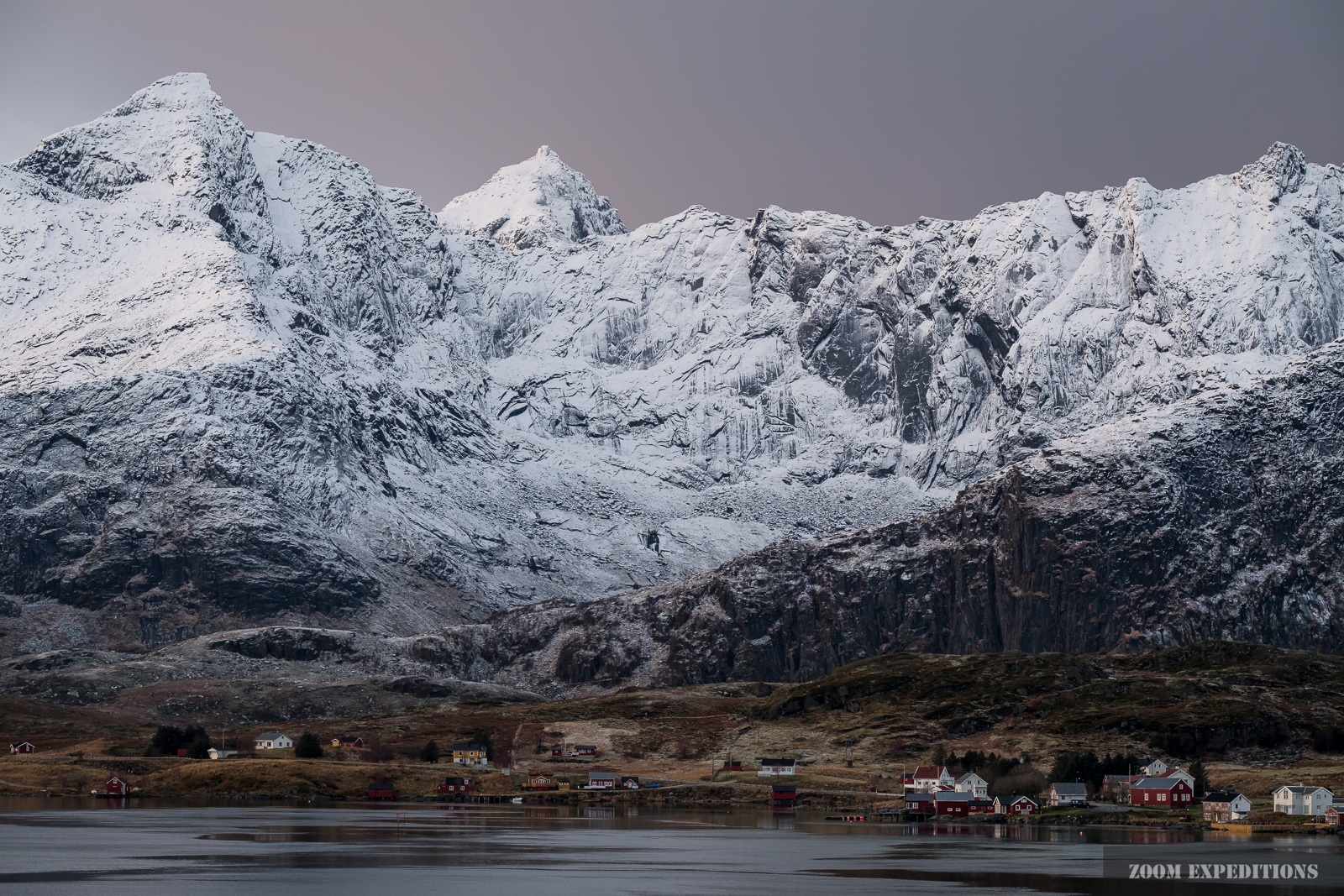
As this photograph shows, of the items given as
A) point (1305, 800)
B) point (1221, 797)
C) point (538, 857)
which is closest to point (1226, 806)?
point (1221, 797)

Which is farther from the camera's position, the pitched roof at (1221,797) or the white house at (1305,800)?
the pitched roof at (1221,797)

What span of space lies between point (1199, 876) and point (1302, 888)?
9.64 metres

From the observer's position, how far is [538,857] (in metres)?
148

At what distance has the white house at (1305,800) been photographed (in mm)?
181625

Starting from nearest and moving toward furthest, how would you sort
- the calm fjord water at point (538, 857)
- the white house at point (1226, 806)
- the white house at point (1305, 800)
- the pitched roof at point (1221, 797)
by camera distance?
the calm fjord water at point (538, 857), the white house at point (1305, 800), the white house at point (1226, 806), the pitched roof at point (1221, 797)

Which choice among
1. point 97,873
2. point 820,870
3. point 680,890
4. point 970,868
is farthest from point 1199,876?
point 97,873

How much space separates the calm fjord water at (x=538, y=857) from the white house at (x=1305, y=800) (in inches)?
749

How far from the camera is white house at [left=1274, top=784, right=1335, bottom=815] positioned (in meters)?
182

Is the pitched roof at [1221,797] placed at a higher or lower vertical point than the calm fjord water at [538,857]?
higher

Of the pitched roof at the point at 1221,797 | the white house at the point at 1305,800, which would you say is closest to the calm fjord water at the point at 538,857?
the pitched roof at the point at 1221,797

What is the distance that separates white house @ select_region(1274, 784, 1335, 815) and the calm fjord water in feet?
62.4

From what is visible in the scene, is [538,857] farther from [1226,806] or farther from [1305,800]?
[1305,800]

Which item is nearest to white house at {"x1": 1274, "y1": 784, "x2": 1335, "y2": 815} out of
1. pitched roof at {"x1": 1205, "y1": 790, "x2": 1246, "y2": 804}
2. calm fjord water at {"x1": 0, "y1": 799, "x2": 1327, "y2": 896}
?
pitched roof at {"x1": 1205, "y1": 790, "x2": 1246, "y2": 804}

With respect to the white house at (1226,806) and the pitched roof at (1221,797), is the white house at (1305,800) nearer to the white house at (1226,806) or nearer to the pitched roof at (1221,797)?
the white house at (1226,806)
